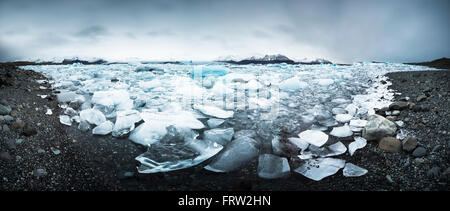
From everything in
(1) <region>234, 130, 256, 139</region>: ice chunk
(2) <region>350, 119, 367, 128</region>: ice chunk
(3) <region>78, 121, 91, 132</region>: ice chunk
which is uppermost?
(2) <region>350, 119, 367, 128</region>: ice chunk

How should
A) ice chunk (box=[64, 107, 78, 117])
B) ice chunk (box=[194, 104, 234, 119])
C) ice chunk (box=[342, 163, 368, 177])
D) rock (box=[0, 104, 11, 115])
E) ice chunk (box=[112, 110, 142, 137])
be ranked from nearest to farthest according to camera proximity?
ice chunk (box=[342, 163, 368, 177]), rock (box=[0, 104, 11, 115]), ice chunk (box=[112, 110, 142, 137]), ice chunk (box=[64, 107, 78, 117]), ice chunk (box=[194, 104, 234, 119])

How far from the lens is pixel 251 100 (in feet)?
8.53

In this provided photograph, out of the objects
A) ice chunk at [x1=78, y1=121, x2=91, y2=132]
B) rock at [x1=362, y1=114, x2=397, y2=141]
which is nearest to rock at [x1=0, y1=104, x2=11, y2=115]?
ice chunk at [x1=78, y1=121, x2=91, y2=132]

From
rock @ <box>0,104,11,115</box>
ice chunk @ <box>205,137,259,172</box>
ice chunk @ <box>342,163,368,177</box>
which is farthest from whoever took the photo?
rock @ <box>0,104,11,115</box>

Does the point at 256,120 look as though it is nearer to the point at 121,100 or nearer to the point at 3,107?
the point at 121,100

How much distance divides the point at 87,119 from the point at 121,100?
0.57 m

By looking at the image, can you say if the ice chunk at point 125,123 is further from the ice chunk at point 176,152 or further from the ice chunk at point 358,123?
the ice chunk at point 358,123

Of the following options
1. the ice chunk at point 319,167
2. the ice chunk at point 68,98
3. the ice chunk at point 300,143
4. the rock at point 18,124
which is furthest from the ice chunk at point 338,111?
the ice chunk at point 68,98

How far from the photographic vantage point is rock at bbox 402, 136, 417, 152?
4.17 feet

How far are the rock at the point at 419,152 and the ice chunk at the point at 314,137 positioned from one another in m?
0.52

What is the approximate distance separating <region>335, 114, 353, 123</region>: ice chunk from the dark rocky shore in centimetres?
45

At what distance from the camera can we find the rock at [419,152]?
1218 mm

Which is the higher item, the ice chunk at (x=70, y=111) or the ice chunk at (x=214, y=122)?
the ice chunk at (x=70, y=111)

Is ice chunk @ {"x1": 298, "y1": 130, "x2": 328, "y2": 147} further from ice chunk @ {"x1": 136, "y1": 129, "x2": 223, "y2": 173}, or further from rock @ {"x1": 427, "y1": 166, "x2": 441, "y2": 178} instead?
ice chunk @ {"x1": 136, "y1": 129, "x2": 223, "y2": 173}
